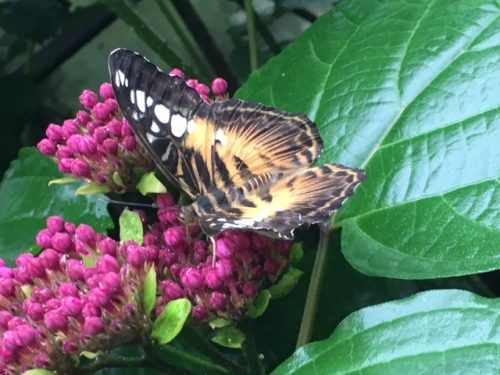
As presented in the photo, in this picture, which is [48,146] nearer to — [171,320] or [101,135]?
[101,135]

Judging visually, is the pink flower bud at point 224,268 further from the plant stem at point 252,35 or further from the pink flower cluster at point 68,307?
the plant stem at point 252,35

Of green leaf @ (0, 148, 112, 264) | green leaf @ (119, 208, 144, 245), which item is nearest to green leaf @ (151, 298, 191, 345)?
green leaf @ (119, 208, 144, 245)

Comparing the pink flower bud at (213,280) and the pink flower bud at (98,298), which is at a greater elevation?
the pink flower bud at (98,298)

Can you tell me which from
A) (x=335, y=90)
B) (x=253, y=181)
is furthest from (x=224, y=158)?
(x=335, y=90)

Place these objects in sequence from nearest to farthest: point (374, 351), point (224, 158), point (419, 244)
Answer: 1. point (374, 351)
2. point (419, 244)
3. point (224, 158)

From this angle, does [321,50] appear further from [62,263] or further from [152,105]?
[62,263]

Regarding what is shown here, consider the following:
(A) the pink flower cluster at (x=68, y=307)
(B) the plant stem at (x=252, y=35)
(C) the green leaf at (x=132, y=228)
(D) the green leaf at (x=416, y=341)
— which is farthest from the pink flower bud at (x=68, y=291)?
(B) the plant stem at (x=252, y=35)
